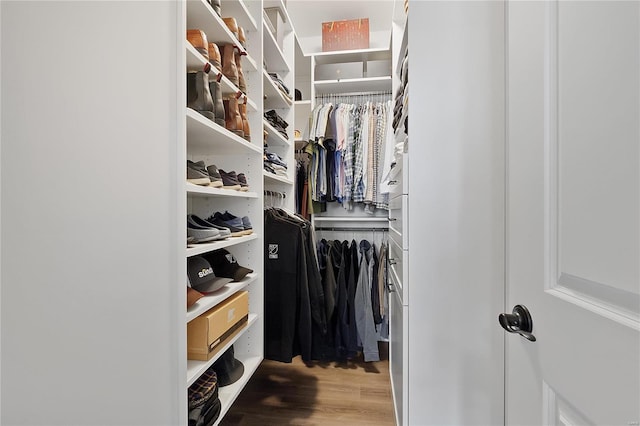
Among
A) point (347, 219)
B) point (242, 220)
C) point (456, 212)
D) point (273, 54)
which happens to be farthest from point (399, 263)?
point (273, 54)

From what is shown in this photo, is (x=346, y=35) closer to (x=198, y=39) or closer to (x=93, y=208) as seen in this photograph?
(x=198, y=39)

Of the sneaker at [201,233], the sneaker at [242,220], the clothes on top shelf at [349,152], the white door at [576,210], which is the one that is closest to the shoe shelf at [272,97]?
the clothes on top shelf at [349,152]

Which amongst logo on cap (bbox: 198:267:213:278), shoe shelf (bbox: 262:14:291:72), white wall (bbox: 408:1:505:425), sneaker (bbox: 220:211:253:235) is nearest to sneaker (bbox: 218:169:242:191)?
sneaker (bbox: 220:211:253:235)

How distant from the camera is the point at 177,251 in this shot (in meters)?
0.78

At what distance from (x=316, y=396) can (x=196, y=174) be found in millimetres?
1560

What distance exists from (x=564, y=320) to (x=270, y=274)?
53.5 inches

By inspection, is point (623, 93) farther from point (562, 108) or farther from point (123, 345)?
point (123, 345)

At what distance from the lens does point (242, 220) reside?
4.47 ft

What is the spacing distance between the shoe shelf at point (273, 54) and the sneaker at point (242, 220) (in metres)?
1.08

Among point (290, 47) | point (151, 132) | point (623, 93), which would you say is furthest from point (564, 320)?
point (290, 47)

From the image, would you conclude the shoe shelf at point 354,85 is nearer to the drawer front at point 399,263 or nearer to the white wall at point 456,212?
the white wall at point 456,212

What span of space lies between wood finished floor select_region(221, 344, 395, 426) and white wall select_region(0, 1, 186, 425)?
3.48ft

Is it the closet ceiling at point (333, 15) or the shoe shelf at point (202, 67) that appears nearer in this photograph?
the shoe shelf at point (202, 67)

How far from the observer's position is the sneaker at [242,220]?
1314 mm
